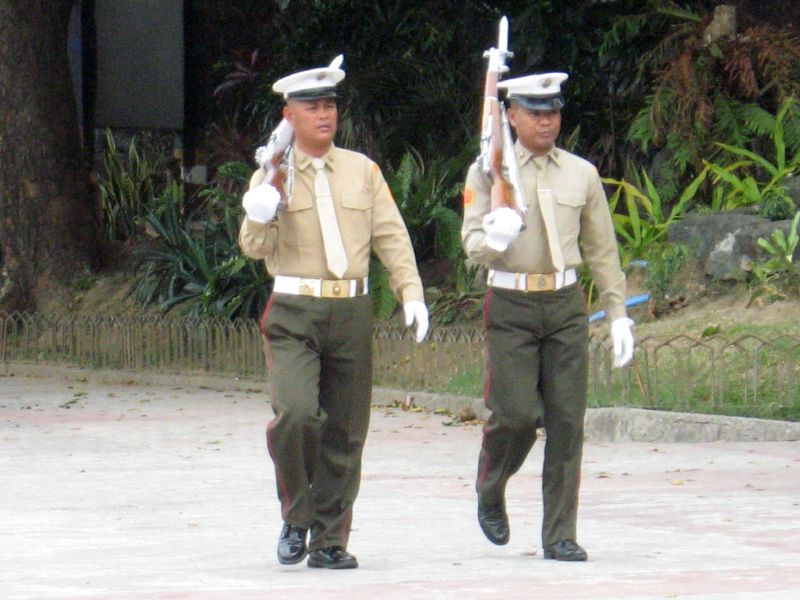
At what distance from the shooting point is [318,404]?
7.04 metres

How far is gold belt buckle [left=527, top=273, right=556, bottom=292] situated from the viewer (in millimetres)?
7227

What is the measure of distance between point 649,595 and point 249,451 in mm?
5756

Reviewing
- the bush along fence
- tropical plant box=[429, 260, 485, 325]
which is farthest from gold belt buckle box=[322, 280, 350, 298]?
tropical plant box=[429, 260, 485, 325]

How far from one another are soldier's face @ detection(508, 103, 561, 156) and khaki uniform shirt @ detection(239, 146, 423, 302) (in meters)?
0.61

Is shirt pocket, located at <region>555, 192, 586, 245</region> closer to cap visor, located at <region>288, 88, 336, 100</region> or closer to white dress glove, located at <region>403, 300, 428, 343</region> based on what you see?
white dress glove, located at <region>403, 300, 428, 343</region>

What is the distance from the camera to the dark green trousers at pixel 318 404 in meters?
6.95

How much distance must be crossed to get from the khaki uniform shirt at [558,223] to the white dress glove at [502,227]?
0.14m

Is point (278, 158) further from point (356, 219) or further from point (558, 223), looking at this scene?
point (558, 223)

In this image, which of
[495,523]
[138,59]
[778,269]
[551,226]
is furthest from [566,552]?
[138,59]

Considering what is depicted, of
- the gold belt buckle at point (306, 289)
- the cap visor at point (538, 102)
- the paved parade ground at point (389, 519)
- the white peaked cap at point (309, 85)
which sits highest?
the white peaked cap at point (309, 85)

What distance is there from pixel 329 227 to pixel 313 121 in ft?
1.37

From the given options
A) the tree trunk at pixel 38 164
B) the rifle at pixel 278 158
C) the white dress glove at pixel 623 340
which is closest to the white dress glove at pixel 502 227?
the white dress glove at pixel 623 340

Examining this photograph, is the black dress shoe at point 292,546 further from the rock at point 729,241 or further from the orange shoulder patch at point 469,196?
the rock at point 729,241

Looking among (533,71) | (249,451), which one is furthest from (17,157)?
(249,451)
